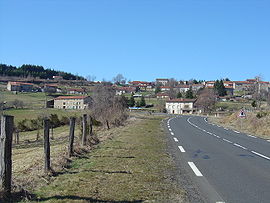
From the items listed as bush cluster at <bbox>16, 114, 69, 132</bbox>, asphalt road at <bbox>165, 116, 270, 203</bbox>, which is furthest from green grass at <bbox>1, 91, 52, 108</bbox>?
asphalt road at <bbox>165, 116, 270, 203</bbox>

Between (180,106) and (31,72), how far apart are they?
87.8 meters

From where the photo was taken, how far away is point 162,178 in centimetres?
723

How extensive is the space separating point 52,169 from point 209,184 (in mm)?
3872

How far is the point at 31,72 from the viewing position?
16338cm

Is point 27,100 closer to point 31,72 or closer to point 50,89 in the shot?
point 50,89

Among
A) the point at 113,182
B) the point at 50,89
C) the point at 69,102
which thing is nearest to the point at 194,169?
the point at 113,182

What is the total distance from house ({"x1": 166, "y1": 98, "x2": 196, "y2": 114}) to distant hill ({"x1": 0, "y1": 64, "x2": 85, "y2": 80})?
216 ft

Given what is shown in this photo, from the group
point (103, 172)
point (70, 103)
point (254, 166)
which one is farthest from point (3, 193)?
point (70, 103)

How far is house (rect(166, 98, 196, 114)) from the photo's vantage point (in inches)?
4700

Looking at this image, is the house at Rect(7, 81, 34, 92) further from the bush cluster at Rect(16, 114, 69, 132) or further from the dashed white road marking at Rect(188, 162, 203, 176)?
the dashed white road marking at Rect(188, 162, 203, 176)

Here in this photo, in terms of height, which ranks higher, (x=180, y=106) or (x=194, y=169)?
(x=194, y=169)

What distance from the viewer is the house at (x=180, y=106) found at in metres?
119

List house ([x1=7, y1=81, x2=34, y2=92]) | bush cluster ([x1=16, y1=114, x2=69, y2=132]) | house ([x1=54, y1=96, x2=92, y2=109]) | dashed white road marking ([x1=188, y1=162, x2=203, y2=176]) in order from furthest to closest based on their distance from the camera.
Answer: house ([x1=7, y1=81, x2=34, y2=92]) < house ([x1=54, y1=96, x2=92, y2=109]) < bush cluster ([x1=16, y1=114, x2=69, y2=132]) < dashed white road marking ([x1=188, y1=162, x2=203, y2=176])

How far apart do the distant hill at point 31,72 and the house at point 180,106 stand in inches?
2595
